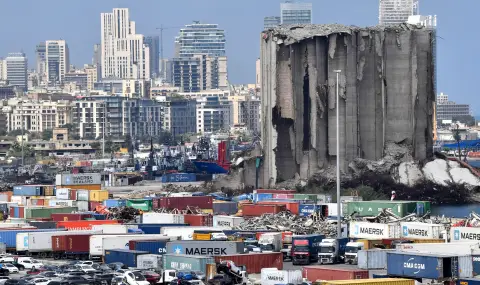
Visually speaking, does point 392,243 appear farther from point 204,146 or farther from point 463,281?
point 204,146

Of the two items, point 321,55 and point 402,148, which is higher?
point 321,55

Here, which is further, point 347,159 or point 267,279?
point 347,159

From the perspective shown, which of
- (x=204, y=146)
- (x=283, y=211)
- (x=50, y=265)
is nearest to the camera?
(x=50, y=265)

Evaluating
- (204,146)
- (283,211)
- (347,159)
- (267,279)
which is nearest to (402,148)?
(347,159)

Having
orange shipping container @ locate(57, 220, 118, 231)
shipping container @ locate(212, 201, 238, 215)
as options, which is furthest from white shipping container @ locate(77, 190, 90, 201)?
orange shipping container @ locate(57, 220, 118, 231)

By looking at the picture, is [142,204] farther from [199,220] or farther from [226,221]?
[226,221]

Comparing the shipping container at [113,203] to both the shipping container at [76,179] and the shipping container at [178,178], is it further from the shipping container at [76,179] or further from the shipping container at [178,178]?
the shipping container at [178,178]

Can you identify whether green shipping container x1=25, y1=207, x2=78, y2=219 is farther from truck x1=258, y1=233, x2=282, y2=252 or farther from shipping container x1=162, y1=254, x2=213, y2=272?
shipping container x1=162, y1=254, x2=213, y2=272
